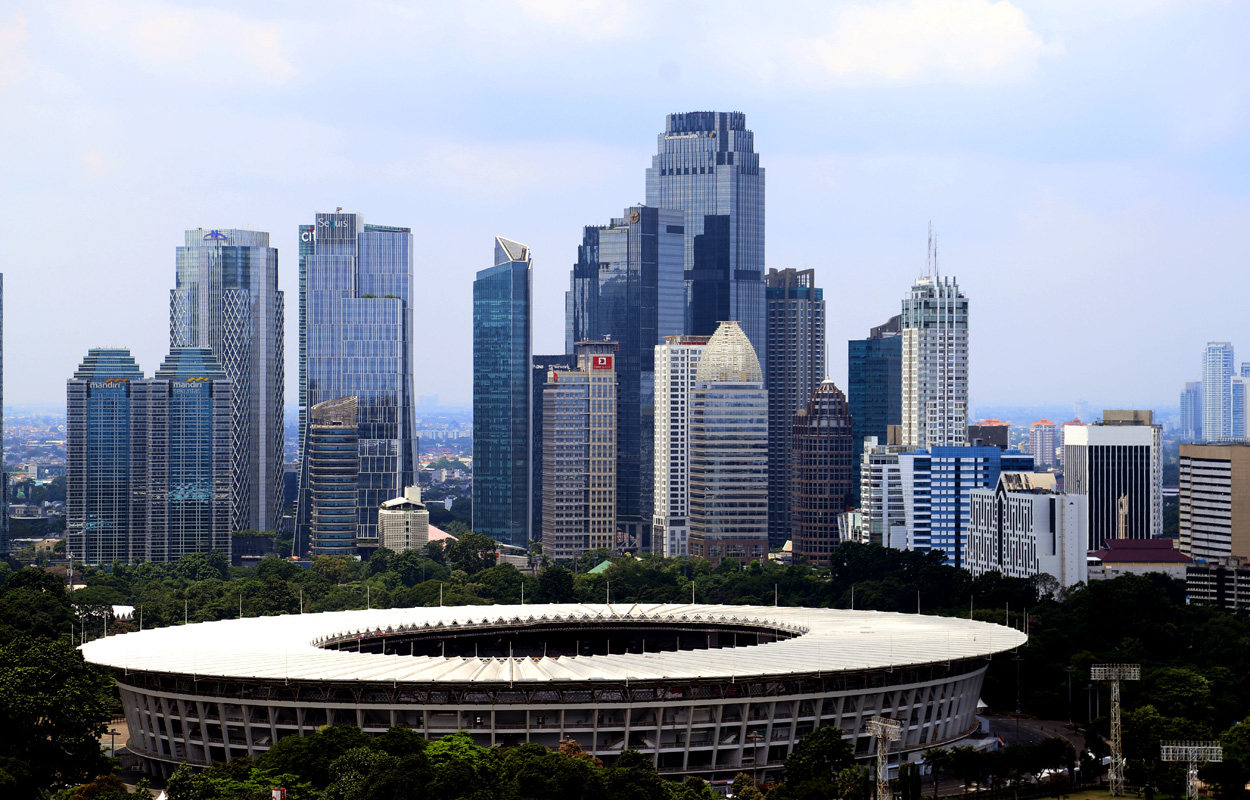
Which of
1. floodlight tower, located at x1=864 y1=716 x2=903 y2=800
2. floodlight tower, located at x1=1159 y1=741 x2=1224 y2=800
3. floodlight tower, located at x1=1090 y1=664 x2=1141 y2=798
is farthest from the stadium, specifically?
floodlight tower, located at x1=1159 y1=741 x2=1224 y2=800

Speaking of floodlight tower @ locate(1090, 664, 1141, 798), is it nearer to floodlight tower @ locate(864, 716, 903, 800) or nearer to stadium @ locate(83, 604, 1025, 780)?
stadium @ locate(83, 604, 1025, 780)

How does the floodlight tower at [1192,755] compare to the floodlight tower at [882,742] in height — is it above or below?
below

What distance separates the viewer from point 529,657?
116m

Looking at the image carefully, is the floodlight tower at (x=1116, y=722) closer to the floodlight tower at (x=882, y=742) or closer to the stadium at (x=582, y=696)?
the stadium at (x=582, y=696)

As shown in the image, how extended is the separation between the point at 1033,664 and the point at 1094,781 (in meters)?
28.6

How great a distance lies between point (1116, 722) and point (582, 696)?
32.7m

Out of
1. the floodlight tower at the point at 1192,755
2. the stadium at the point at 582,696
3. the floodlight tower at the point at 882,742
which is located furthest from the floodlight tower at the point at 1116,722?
the floodlight tower at the point at 882,742

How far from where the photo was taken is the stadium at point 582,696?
9975cm

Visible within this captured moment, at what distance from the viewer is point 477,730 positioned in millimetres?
99562

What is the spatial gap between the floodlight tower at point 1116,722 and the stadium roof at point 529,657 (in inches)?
394

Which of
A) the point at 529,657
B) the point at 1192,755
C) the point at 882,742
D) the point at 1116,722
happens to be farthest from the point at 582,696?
the point at 1192,755

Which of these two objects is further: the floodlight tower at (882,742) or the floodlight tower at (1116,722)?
the floodlight tower at (1116,722)

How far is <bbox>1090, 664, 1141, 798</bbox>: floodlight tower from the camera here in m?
99.9

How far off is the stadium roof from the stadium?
0.86 ft
